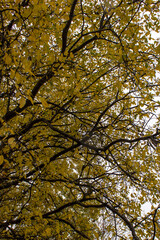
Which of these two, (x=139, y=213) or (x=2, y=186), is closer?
(x=2, y=186)

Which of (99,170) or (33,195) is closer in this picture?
(99,170)

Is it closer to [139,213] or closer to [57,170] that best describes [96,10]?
[57,170]

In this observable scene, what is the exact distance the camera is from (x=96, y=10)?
4.68 m

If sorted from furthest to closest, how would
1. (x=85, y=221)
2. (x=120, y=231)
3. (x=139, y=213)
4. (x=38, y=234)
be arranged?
(x=120, y=231) < (x=85, y=221) < (x=139, y=213) < (x=38, y=234)

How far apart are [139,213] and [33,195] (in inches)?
126

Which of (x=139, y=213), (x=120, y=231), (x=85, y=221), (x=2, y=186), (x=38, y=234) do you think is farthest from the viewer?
(x=120, y=231)

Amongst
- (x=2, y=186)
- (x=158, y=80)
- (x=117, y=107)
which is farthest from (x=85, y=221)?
(x=158, y=80)

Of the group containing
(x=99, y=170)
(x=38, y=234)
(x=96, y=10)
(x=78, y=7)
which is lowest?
(x=38, y=234)

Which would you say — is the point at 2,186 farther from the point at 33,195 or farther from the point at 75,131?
the point at 75,131

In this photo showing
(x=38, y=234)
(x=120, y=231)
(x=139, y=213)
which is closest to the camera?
(x=38, y=234)

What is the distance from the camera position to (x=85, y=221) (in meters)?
5.80

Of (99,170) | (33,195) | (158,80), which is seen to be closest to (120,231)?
(99,170)

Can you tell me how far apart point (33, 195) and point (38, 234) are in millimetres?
1207

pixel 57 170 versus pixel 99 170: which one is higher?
pixel 99 170
